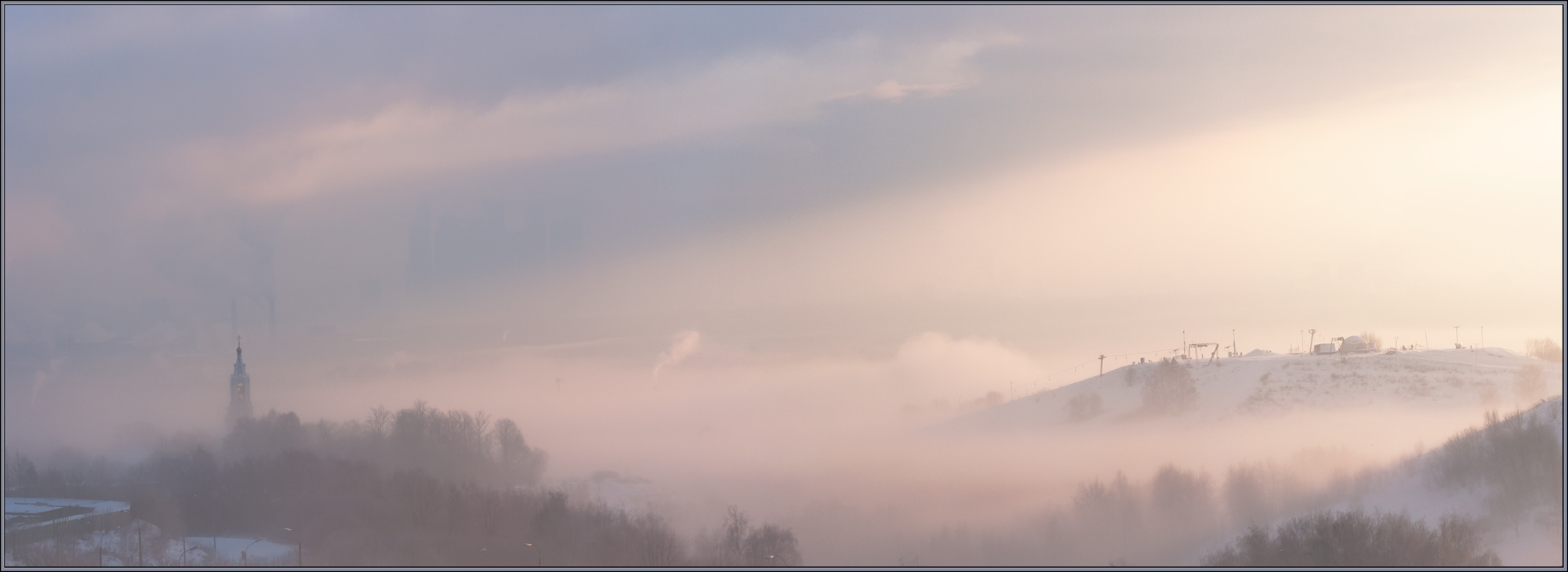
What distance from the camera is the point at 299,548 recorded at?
87250mm

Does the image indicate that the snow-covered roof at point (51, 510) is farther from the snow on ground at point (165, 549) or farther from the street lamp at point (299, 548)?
the street lamp at point (299, 548)

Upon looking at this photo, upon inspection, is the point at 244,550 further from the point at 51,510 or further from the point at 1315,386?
the point at 1315,386

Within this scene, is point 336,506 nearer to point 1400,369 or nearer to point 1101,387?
point 1101,387

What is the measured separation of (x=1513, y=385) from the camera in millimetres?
144750

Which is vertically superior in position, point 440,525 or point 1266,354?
point 1266,354

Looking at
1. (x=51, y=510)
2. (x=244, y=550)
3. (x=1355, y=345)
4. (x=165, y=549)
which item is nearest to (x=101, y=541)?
(x=165, y=549)

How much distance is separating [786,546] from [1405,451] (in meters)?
71.8

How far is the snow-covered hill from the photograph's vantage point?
144 meters

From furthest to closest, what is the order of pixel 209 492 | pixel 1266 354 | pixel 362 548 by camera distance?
pixel 1266 354 < pixel 209 492 < pixel 362 548

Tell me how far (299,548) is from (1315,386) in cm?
13581

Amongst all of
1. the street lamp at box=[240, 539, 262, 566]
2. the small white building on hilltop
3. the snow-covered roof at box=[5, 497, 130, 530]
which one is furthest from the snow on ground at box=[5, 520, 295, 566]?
the small white building on hilltop

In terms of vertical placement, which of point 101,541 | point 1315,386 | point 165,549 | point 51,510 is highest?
point 1315,386

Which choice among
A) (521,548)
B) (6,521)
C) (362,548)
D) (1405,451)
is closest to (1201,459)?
(1405,451)

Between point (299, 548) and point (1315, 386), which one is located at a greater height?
point (1315, 386)
